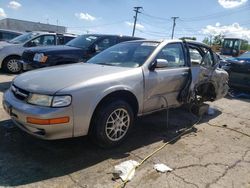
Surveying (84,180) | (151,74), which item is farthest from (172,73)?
(84,180)

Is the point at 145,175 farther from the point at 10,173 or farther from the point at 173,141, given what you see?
the point at 10,173

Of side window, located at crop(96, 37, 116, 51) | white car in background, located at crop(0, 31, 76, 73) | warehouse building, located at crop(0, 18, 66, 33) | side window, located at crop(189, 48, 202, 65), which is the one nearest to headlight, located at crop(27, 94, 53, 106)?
side window, located at crop(189, 48, 202, 65)

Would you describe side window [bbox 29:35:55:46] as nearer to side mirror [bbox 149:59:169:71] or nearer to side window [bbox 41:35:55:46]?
side window [bbox 41:35:55:46]

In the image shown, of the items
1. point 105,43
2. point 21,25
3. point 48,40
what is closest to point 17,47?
point 48,40

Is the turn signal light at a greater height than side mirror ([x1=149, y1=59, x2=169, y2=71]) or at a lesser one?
lesser

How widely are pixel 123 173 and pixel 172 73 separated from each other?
2152mm

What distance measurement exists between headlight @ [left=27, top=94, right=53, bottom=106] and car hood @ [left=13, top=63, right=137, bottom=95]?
52 mm

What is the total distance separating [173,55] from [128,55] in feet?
2.85

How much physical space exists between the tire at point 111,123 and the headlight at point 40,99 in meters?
0.66

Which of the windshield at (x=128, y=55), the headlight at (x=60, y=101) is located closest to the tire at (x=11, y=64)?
the windshield at (x=128, y=55)

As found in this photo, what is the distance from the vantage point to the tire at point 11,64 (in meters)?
9.81

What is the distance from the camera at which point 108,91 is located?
3609 millimetres

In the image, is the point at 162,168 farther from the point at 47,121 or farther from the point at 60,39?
the point at 60,39

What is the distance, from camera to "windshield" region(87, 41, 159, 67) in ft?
14.5
